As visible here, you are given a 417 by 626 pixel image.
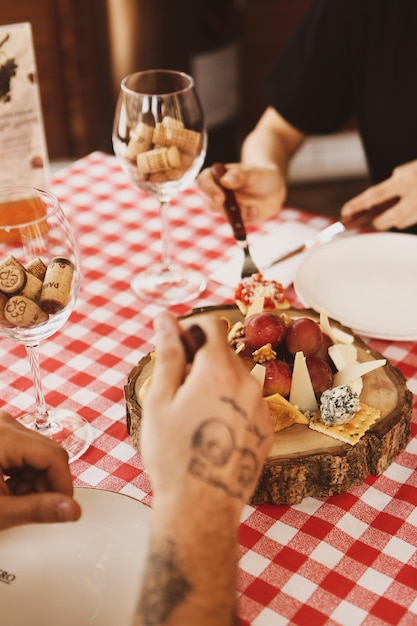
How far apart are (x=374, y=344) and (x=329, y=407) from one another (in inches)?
11.3

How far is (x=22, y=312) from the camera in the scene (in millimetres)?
855

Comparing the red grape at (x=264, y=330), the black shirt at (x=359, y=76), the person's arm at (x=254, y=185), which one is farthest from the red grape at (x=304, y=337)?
the black shirt at (x=359, y=76)

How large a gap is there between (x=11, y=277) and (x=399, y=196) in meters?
0.86

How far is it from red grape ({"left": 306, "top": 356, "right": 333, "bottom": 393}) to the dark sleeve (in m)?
1.05

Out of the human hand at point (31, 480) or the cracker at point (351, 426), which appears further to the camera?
the cracker at point (351, 426)

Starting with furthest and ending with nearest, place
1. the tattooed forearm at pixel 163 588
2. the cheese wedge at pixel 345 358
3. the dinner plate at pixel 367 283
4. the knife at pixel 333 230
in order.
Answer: the knife at pixel 333 230
the dinner plate at pixel 367 283
the cheese wedge at pixel 345 358
the tattooed forearm at pixel 163 588

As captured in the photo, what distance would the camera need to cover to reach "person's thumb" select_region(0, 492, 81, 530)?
0.73 metres

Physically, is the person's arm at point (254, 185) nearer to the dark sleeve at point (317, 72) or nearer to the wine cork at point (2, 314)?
the dark sleeve at point (317, 72)

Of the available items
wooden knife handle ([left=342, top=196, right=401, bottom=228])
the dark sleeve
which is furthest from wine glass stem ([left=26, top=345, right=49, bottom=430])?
the dark sleeve

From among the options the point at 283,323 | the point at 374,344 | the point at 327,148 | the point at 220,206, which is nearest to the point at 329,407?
the point at 283,323

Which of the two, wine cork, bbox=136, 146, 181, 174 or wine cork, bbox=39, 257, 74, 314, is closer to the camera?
wine cork, bbox=39, 257, 74, 314

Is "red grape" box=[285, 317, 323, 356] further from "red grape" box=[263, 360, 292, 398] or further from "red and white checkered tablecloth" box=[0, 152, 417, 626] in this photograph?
"red and white checkered tablecloth" box=[0, 152, 417, 626]

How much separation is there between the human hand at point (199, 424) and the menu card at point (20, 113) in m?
0.83

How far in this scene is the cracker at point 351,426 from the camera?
2.90 feet
